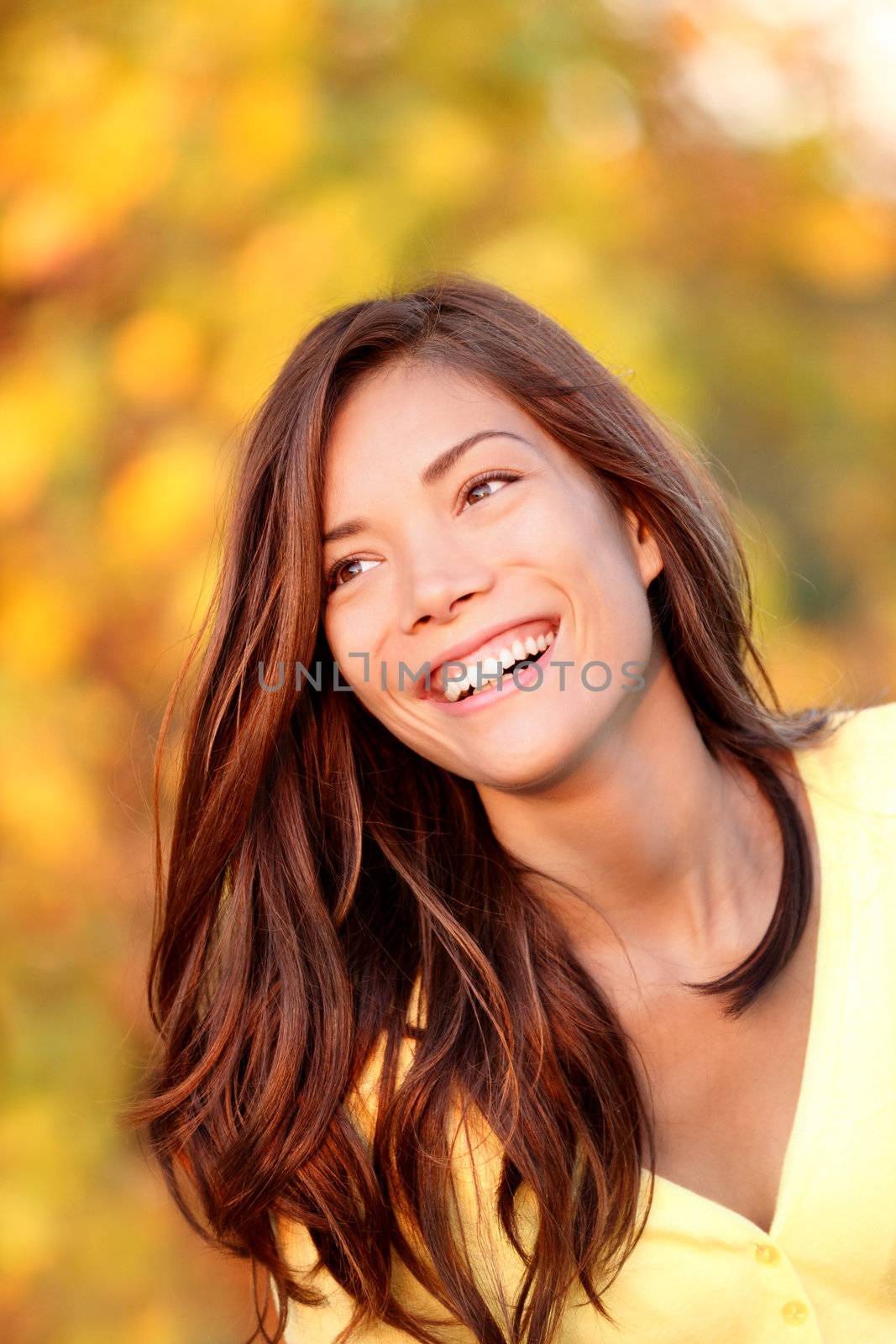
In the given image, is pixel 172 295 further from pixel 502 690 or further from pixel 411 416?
pixel 502 690

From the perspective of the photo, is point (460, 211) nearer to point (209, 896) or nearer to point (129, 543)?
point (129, 543)

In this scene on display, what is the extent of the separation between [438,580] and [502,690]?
0.56 ft

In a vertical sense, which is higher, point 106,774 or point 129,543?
point 129,543

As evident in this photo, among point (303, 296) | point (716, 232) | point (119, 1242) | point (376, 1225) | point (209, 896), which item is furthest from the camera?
point (716, 232)

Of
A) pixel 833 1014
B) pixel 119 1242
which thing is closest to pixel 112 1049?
pixel 119 1242

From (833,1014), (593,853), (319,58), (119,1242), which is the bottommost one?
(119,1242)

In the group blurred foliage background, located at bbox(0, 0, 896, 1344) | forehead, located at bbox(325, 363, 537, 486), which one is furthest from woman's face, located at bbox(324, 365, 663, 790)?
blurred foliage background, located at bbox(0, 0, 896, 1344)

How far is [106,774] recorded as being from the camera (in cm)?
308

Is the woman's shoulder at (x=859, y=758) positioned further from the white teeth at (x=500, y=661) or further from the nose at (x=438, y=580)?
the nose at (x=438, y=580)

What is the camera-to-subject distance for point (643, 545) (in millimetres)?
2082

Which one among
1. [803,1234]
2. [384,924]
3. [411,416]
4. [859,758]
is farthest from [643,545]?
[803,1234]

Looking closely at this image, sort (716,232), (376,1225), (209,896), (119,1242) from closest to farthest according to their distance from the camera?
(376,1225)
(209,896)
(119,1242)
(716,232)

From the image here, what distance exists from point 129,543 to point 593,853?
1.44m

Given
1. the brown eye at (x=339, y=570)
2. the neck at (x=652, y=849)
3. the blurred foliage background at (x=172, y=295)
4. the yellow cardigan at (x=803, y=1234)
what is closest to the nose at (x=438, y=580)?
the brown eye at (x=339, y=570)
